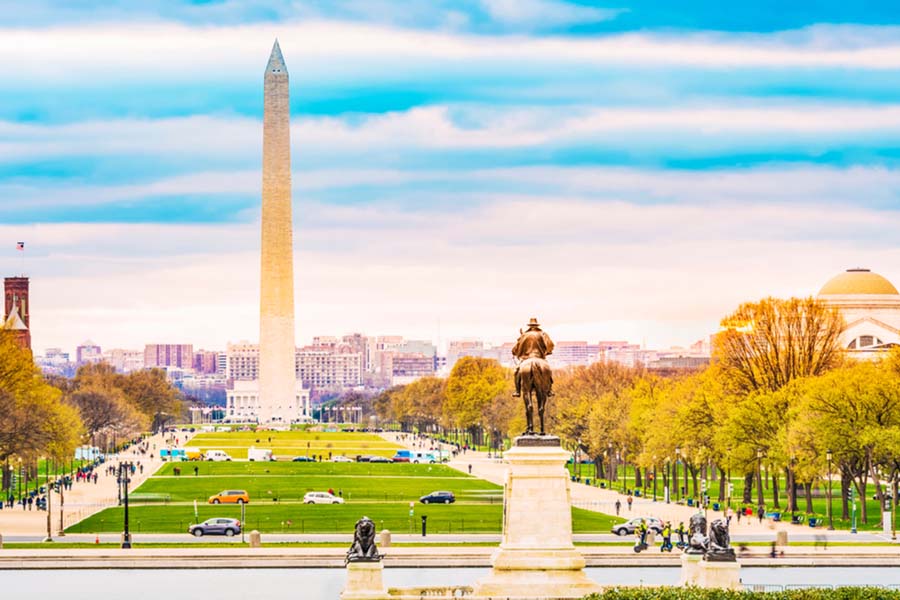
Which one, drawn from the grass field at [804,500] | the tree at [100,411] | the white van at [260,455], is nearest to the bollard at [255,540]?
the grass field at [804,500]

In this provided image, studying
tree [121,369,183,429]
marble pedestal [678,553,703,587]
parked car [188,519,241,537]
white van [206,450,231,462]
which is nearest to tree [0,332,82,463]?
parked car [188,519,241,537]

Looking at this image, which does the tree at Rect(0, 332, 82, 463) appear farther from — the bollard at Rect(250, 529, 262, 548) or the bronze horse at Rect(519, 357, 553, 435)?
the bronze horse at Rect(519, 357, 553, 435)

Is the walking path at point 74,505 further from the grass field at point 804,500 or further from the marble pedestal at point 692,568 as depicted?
the marble pedestal at point 692,568

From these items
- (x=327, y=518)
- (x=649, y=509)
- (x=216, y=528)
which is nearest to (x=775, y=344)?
(x=649, y=509)

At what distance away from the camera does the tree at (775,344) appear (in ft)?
288

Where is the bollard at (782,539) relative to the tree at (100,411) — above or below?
below

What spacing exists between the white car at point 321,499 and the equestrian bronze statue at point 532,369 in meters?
44.7

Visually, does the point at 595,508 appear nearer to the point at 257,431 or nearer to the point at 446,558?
the point at 446,558

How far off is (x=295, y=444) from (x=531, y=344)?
120771 millimetres

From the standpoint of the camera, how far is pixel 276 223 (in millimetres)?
163500

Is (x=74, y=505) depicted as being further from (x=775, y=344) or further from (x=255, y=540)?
(x=775, y=344)

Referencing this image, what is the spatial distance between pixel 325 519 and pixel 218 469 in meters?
43.3

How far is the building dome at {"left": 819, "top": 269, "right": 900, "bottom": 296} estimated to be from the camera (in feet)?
531

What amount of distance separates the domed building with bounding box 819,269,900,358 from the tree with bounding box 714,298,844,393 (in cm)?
6117
